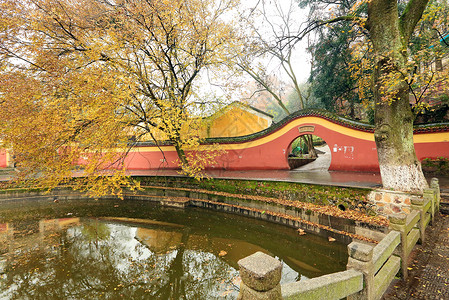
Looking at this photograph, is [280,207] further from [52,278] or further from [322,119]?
[52,278]

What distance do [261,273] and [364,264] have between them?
1868mm

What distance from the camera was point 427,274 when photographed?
3416 millimetres

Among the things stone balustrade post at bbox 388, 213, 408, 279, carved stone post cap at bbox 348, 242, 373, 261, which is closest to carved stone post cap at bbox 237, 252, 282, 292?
carved stone post cap at bbox 348, 242, 373, 261

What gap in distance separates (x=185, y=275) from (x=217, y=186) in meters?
5.62

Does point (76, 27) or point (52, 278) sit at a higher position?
point (76, 27)

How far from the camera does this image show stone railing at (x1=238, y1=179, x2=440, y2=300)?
140 centimetres

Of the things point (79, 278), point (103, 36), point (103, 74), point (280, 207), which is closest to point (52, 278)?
point (79, 278)

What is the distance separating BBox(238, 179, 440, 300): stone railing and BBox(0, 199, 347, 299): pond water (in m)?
2.13

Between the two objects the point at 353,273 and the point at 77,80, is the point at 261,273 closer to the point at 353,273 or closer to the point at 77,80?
the point at 353,273

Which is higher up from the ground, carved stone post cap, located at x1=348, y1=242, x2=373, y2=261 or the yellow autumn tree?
the yellow autumn tree

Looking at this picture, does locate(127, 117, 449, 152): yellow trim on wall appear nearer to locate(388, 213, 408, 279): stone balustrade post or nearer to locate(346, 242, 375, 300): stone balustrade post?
locate(388, 213, 408, 279): stone balustrade post

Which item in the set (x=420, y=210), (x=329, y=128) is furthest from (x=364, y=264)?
(x=329, y=128)

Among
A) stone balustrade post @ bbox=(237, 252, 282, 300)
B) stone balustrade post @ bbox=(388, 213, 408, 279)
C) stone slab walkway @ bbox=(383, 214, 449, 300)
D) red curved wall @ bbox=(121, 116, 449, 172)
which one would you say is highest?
red curved wall @ bbox=(121, 116, 449, 172)

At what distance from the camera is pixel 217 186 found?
1060 cm
